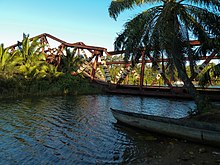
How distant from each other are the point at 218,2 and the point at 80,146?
1035 centimetres

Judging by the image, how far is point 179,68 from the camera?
12.3 meters

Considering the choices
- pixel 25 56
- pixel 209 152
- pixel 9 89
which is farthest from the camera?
pixel 25 56

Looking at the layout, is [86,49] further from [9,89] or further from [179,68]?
[179,68]

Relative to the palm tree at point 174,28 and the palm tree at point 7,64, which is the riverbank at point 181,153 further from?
the palm tree at point 7,64

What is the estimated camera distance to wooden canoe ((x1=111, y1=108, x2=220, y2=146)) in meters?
8.27

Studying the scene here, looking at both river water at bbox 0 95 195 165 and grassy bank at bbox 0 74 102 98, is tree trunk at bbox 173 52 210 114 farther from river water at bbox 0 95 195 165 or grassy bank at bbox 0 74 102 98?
grassy bank at bbox 0 74 102 98

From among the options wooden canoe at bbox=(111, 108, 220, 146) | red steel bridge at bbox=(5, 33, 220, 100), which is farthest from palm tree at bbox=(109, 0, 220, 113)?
red steel bridge at bbox=(5, 33, 220, 100)

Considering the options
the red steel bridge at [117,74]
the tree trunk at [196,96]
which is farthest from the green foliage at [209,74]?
the red steel bridge at [117,74]

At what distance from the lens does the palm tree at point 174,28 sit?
11852 mm

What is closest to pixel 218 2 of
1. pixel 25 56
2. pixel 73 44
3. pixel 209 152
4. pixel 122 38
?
pixel 122 38

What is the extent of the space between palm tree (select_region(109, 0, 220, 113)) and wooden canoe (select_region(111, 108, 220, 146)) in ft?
11.3

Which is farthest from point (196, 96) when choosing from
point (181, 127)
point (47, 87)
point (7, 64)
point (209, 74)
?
point (7, 64)

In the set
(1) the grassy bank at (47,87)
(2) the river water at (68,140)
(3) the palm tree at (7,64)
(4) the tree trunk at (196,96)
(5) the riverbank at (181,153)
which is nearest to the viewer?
(5) the riverbank at (181,153)

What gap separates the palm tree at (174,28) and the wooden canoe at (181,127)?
345 centimetres
